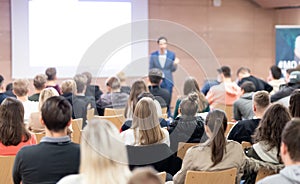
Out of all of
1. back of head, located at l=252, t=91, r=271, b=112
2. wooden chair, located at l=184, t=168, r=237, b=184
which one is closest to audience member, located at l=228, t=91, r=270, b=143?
back of head, located at l=252, t=91, r=271, b=112

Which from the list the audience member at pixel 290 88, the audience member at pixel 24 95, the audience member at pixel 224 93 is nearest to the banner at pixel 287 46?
the audience member at pixel 224 93

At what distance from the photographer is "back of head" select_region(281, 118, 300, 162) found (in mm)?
2559

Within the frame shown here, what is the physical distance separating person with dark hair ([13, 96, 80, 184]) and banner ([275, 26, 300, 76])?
8742mm

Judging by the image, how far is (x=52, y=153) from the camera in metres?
3.14

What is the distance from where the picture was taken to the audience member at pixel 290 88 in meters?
7.09

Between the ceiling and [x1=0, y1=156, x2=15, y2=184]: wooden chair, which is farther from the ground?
the ceiling

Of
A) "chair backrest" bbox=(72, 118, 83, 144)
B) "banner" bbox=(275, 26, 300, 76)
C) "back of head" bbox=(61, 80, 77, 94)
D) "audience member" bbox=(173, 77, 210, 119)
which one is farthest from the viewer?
"banner" bbox=(275, 26, 300, 76)

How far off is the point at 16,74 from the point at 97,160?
8.30 metres

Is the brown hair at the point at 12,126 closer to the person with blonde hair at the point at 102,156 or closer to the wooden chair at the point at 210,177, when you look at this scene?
→ the wooden chair at the point at 210,177

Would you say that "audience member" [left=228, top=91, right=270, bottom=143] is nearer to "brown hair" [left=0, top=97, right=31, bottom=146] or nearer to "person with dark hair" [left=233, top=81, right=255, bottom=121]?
"person with dark hair" [left=233, top=81, right=255, bottom=121]

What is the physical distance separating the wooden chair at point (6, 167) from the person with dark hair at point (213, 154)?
1.16m

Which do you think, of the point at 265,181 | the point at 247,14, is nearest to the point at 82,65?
the point at 247,14

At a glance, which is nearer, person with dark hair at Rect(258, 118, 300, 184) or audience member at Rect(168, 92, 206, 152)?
person with dark hair at Rect(258, 118, 300, 184)

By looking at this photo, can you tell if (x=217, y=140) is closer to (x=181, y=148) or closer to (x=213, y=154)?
(x=213, y=154)
